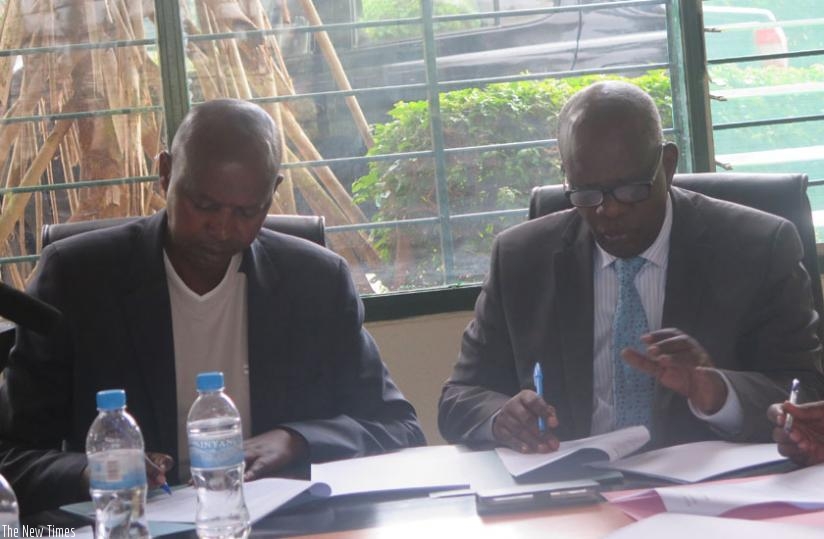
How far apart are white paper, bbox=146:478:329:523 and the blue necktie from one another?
2.53ft

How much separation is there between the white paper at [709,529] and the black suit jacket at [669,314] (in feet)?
2.26

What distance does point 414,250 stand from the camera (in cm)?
366

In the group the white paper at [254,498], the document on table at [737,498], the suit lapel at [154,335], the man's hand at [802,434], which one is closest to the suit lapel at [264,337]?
the suit lapel at [154,335]

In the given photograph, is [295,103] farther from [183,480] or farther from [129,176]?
[183,480]

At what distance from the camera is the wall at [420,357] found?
11.5 feet

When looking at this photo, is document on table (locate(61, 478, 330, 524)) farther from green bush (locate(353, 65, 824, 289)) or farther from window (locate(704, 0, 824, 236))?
window (locate(704, 0, 824, 236))

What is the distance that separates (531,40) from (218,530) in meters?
2.34

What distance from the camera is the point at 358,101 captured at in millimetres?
3574

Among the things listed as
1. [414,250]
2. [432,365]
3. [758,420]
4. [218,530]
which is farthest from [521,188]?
[218,530]

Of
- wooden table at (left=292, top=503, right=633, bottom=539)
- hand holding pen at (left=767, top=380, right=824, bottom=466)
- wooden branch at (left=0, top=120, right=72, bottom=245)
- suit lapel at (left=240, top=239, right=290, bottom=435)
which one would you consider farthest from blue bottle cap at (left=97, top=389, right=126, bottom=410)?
wooden branch at (left=0, top=120, right=72, bottom=245)

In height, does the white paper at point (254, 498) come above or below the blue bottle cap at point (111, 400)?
below

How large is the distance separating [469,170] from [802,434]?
1928 mm

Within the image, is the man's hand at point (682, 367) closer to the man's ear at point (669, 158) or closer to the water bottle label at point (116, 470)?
the man's ear at point (669, 158)

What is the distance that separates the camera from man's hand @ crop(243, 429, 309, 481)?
2043mm
